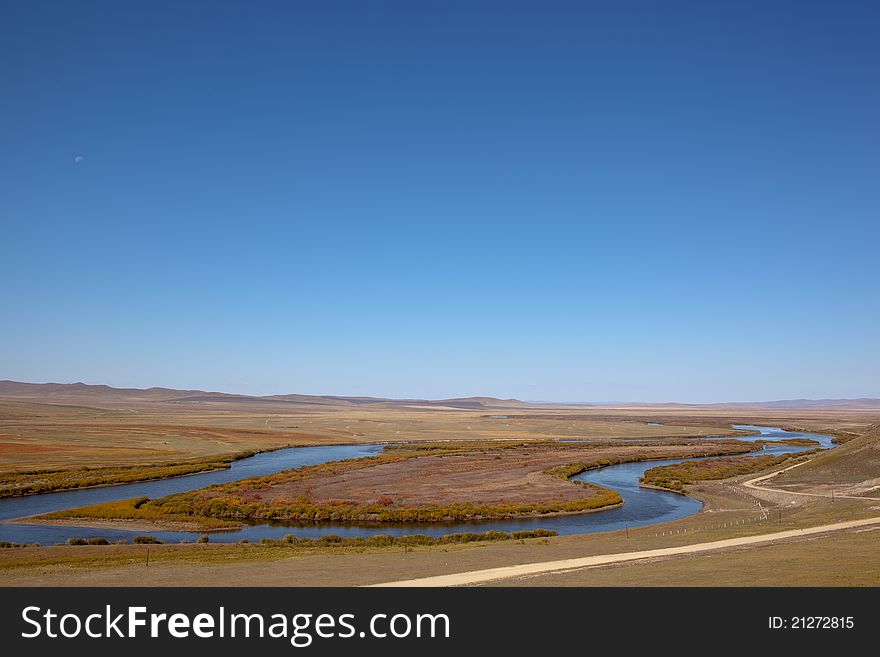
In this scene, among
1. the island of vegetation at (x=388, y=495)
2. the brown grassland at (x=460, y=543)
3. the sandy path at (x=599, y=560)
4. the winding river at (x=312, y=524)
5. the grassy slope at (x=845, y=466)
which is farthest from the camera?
the grassy slope at (x=845, y=466)

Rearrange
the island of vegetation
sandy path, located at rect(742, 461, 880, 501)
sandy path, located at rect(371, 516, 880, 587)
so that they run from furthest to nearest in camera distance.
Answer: the island of vegetation → sandy path, located at rect(742, 461, 880, 501) → sandy path, located at rect(371, 516, 880, 587)

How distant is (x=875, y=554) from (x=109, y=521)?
161 ft

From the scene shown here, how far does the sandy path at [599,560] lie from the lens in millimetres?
21400

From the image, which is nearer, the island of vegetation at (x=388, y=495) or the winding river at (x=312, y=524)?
the winding river at (x=312, y=524)

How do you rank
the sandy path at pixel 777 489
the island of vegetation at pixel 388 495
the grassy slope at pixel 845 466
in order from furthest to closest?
the grassy slope at pixel 845 466 < the island of vegetation at pixel 388 495 < the sandy path at pixel 777 489

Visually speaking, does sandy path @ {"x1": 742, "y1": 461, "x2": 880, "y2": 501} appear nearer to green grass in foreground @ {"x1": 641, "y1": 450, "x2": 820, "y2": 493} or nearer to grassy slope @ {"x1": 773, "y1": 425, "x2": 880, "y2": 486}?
grassy slope @ {"x1": 773, "y1": 425, "x2": 880, "y2": 486}

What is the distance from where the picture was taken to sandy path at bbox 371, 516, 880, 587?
21.4 meters

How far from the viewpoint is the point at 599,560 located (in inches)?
990

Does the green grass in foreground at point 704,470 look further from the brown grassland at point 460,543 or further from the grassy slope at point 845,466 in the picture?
the grassy slope at point 845,466

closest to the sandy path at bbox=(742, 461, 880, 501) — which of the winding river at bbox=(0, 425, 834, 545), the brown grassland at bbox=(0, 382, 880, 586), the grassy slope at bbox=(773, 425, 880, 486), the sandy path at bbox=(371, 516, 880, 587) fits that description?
the brown grassland at bbox=(0, 382, 880, 586)

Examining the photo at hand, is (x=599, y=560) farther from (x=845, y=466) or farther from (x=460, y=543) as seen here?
(x=845, y=466)

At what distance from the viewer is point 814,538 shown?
2852cm

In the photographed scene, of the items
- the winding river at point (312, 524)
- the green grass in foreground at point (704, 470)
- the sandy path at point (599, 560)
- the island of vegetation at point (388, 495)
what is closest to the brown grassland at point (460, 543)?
the island of vegetation at point (388, 495)

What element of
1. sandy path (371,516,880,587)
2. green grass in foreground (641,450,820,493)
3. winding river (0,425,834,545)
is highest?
sandy path (371,516,880,587)
